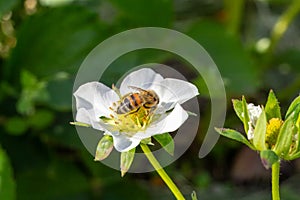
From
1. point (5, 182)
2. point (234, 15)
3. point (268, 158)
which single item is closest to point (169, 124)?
point (268, 158)

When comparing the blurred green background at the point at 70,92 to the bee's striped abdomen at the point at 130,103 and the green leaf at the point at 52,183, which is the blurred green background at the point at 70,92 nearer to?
the green leaf at the point at 52,183

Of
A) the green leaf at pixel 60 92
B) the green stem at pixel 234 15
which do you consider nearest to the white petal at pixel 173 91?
the green leaf at pixel 60 92

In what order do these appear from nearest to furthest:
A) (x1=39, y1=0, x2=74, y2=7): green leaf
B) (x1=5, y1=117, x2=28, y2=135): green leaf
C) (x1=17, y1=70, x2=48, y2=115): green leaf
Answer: (x1=17, y1=70, x2=48, y2=115): green leaf < (x1=5, y1=117, x2=28, y2=135): green leaf < (x1=39, y1=0, x2=74, y2=7): green leaf

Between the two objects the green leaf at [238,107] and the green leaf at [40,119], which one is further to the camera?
the green leaf at [40,119]

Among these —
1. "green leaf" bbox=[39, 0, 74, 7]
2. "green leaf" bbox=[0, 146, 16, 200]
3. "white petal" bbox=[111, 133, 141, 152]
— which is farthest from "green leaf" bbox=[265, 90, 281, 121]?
"green leaf" bbox=[39, 0, 74, 7]

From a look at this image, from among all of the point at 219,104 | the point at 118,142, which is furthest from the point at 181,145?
the point at 118,142

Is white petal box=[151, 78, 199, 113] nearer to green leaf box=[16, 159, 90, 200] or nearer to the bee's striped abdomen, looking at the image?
the bee's striped abdomen

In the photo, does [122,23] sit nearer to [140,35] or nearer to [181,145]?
[140,35]

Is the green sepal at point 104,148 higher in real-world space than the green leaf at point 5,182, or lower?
lower
